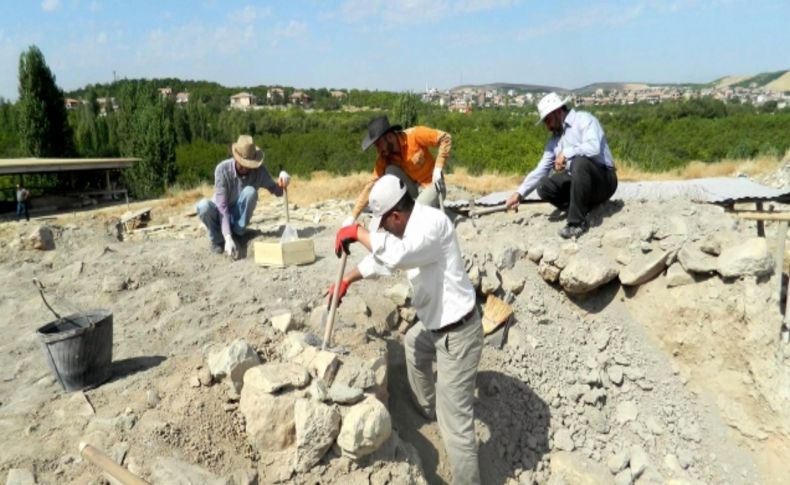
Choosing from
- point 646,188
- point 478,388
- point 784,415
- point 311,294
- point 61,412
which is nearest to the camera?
point 61,412

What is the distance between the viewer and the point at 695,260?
4.30 meters

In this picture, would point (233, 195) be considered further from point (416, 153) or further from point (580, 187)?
point (580, 187)

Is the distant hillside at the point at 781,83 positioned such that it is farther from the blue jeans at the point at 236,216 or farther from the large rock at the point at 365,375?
the large rock at the point at 365,375

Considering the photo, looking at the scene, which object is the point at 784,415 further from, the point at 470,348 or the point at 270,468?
the point at 270,468

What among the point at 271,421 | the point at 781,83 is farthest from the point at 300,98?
the point at 781,83

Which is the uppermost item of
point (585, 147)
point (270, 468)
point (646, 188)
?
point (585, 147)

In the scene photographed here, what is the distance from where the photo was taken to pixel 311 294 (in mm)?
4496

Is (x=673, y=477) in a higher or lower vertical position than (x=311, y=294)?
lower

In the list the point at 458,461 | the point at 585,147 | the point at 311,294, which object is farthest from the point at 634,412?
the point at 311,294

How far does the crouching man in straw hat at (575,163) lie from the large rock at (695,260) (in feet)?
3.14

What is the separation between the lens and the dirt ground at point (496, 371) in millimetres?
2801

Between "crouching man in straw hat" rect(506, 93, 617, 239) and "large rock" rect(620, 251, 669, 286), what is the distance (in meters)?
0.64

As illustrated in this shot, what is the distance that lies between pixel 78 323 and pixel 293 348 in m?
1.36

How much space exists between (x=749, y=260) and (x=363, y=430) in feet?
10.5
